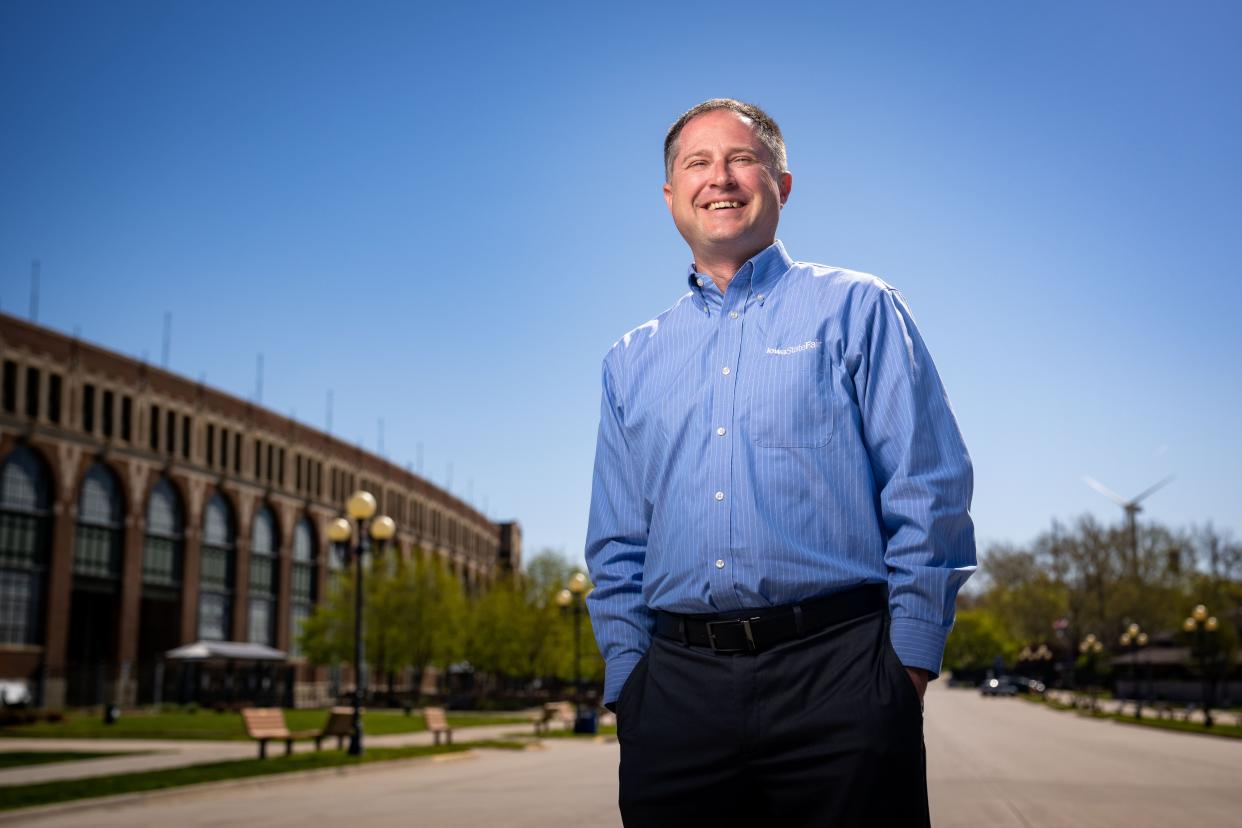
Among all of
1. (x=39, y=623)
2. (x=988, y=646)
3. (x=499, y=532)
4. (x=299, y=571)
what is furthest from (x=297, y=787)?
(x=988, y=646)

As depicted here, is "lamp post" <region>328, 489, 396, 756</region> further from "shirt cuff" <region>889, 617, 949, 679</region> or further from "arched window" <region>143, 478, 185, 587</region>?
"arched window" <region>143, 478, 185, 587</region>

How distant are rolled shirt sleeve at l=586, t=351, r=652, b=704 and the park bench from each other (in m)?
31.4

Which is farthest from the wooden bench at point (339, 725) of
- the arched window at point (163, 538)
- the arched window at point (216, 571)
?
the arched window at point (216, 571)

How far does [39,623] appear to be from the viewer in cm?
4900

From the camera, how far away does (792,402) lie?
3045 millimetres

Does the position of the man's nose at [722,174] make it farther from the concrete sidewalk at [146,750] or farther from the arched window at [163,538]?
the arched window at [163,538]

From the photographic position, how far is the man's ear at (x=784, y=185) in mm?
3539

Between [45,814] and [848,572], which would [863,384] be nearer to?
[848,572]

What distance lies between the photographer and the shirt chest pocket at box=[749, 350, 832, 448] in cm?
301

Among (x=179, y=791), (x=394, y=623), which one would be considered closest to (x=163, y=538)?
(x=394, y=623)

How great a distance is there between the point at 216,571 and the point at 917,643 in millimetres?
63696

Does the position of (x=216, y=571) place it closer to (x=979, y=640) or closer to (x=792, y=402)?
(x=792, y=402)

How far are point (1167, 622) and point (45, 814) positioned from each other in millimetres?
77614

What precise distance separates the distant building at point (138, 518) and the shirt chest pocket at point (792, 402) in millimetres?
50355
